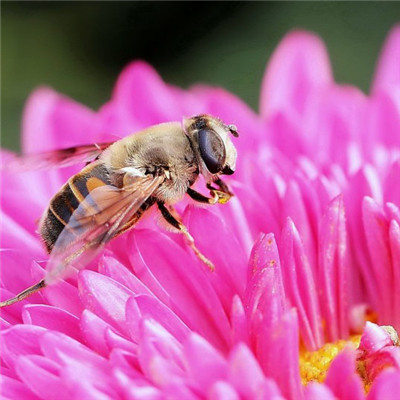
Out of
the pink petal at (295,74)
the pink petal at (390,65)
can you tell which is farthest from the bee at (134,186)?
the pink petal at (390,65)

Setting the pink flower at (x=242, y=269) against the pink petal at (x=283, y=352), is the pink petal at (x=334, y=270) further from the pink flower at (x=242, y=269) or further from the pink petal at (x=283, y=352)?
the pink petal at (x=283, y=352)

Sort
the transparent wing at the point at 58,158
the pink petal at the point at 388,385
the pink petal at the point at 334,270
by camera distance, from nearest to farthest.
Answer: the pink petal at the point at 388,385 < the pink petal at the point at 334,270 < the transparent wing at the point at 58,158

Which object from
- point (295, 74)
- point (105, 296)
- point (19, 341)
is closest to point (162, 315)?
point (105, 296)

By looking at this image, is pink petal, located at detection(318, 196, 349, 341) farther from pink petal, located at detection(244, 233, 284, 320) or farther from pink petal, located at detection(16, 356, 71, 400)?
pink petal, located at detection(16, 356, 71, 400)

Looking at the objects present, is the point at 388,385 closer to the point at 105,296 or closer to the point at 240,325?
the point at 240,325

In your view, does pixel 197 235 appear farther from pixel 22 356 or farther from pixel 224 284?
pixel 22 356

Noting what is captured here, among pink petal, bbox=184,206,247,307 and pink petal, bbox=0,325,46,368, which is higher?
pink petal, bbox=184,206,247,307

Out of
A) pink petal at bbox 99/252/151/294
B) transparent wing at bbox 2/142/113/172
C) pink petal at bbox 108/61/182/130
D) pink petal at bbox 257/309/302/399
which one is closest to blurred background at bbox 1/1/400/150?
pink petal at bbox 108/61/182/130
